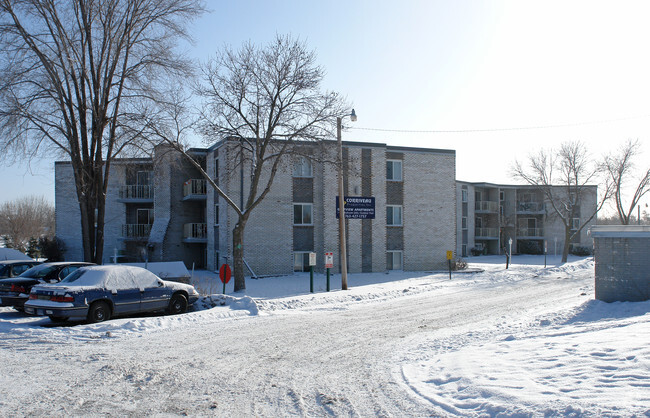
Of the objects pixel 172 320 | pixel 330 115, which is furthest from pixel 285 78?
pixel 172 320

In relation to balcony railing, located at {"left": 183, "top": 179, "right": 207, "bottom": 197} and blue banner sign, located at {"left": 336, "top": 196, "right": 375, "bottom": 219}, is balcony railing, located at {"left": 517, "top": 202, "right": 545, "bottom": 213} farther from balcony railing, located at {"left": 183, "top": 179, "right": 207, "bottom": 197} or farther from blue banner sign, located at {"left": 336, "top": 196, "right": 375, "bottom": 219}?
blue banner sign, located at {"left": 336, "top": 196, "right": 375, "bottom": 219}

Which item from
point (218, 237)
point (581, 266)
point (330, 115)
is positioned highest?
point (330, 115)

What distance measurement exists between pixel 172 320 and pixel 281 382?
20.4ft

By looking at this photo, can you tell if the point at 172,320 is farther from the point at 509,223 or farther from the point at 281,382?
the point at 509,223

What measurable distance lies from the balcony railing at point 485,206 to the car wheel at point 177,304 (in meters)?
42.1

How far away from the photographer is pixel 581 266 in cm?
3322

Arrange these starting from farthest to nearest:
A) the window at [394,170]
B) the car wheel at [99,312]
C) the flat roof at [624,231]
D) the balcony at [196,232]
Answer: the balcony at [196,232], the window at [394,170], the flat roof at [624,231], the car wheel at [99,312]

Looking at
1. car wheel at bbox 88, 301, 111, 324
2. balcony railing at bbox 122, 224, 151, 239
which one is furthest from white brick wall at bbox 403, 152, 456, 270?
car wheel at bbox 88, 301, 111, 324

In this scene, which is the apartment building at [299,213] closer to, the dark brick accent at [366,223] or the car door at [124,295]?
the dark brick accent at [366,223]

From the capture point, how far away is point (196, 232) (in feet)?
108

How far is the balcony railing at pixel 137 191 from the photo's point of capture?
36.1m

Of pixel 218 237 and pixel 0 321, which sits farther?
pixel 218 237

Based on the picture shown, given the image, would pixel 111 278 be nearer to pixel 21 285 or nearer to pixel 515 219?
pixel 21 285

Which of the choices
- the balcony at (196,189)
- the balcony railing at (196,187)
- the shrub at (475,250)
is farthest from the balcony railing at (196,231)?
the shrub at (475,250)
